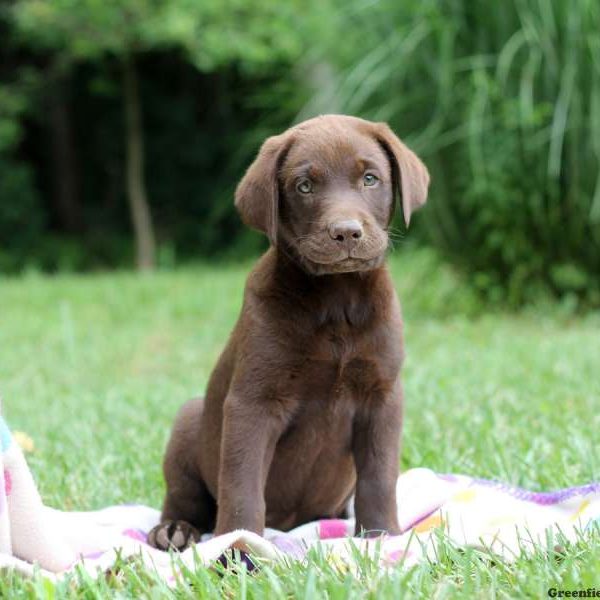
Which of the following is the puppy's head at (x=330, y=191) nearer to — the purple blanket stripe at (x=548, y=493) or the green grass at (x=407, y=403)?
the green grass at (x=407, y=403)

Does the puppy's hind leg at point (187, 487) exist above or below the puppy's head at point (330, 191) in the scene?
below

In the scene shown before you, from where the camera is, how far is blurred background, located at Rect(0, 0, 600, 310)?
697 centimetres

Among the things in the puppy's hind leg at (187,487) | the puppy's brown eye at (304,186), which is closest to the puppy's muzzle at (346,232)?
the puppy's brown eye at (304,186)

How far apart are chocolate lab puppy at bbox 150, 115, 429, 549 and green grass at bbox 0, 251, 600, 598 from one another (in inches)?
16.4

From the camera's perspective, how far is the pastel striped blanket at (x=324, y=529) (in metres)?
2.39

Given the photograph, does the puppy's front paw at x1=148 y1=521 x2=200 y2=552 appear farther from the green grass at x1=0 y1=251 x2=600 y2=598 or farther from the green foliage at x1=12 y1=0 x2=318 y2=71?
the green foliage at x1=12 y1=0 x2=318 y2=71

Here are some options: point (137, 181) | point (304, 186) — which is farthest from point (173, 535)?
point (137, 181)

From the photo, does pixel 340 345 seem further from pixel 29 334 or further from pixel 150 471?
pixel 29 334

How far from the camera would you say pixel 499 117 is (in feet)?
23.5

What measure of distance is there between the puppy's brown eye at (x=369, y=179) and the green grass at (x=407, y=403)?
3.10ft

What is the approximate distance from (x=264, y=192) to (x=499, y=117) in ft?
15.9

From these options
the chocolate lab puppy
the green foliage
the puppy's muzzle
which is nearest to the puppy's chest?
the chocolate lab puppy

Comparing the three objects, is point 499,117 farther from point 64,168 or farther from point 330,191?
point 64,168

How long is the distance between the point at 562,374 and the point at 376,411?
2.51m
